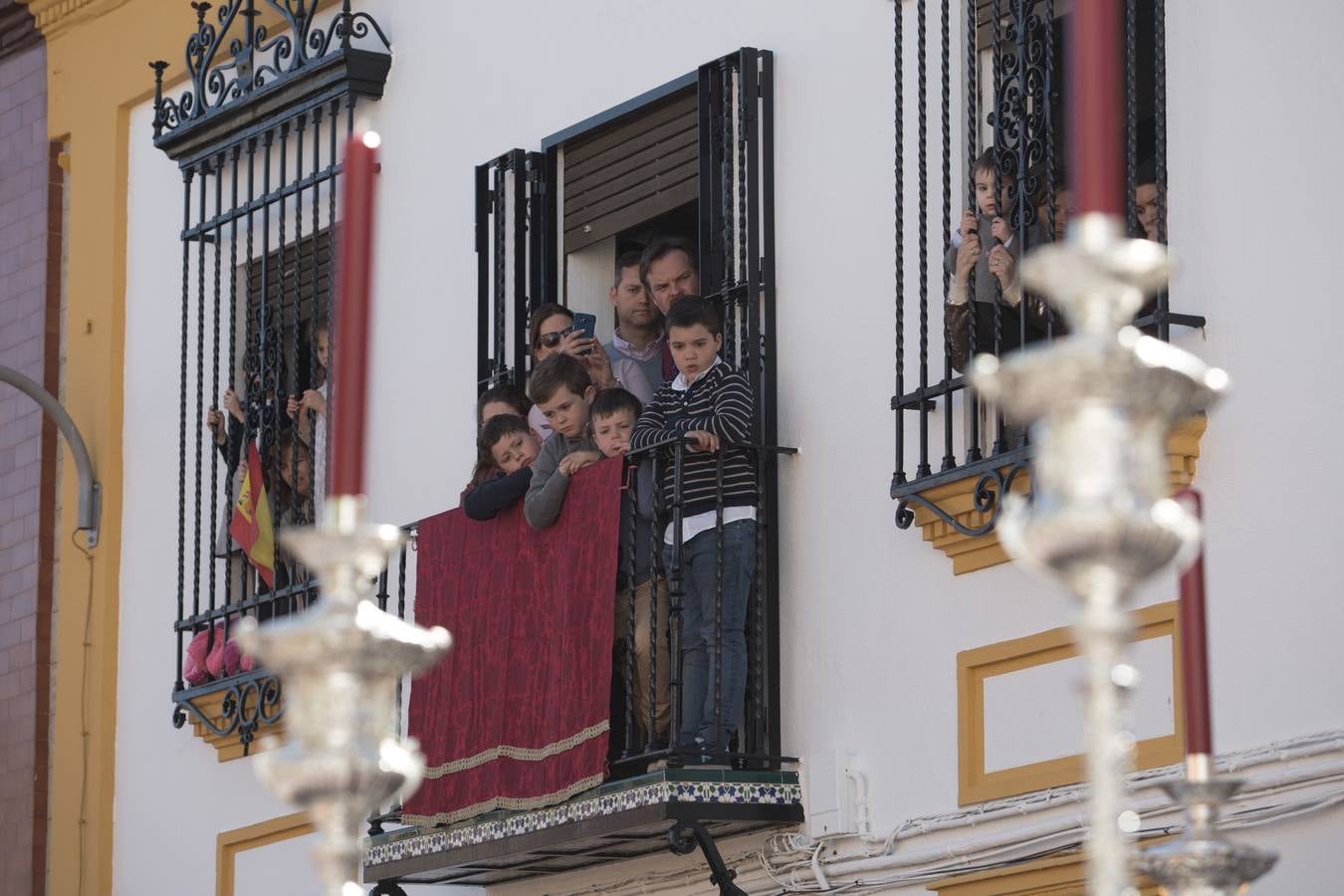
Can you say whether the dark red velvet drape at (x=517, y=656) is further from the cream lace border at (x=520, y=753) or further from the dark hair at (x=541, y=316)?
the dark hair at (x=541, y=316)

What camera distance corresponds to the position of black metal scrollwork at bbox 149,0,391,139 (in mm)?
9789

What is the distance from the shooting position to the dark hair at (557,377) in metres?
7.73

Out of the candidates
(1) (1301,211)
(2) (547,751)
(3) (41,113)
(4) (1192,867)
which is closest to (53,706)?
(3) (41,113)

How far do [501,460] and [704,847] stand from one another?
144cm

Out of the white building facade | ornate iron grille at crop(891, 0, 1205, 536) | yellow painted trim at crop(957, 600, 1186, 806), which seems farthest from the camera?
ornate iron grille at crop(891, 0, 1205, 536)

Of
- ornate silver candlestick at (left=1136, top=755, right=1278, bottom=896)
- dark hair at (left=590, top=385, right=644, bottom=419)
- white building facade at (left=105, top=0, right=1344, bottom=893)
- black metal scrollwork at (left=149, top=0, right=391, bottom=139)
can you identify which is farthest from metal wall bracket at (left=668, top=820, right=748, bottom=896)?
ornate silver candlestick at (left=1136, top=755, right=1278, bottom=896)

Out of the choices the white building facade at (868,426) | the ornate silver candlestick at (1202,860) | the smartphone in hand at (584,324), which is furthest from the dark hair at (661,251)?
the ornate silver candlestick at (1202,860)

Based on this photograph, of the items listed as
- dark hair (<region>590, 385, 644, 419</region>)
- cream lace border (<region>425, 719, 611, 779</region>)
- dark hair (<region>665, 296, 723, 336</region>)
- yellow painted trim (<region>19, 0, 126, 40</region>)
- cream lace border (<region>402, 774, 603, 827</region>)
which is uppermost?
yellow painted trim (<region>19, 0, 126, 40</region>)

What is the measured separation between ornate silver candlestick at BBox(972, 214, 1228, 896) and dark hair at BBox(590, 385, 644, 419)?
5331mm

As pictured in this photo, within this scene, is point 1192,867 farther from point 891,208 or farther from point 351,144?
point 891,208

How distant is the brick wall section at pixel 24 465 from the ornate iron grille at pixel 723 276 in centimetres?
297

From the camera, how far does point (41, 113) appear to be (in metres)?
11.5

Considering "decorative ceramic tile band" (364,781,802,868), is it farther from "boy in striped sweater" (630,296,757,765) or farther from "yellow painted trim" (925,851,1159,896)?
"yellow painted trim" (925,851,1159,896)

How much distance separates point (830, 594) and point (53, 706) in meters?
4.49
